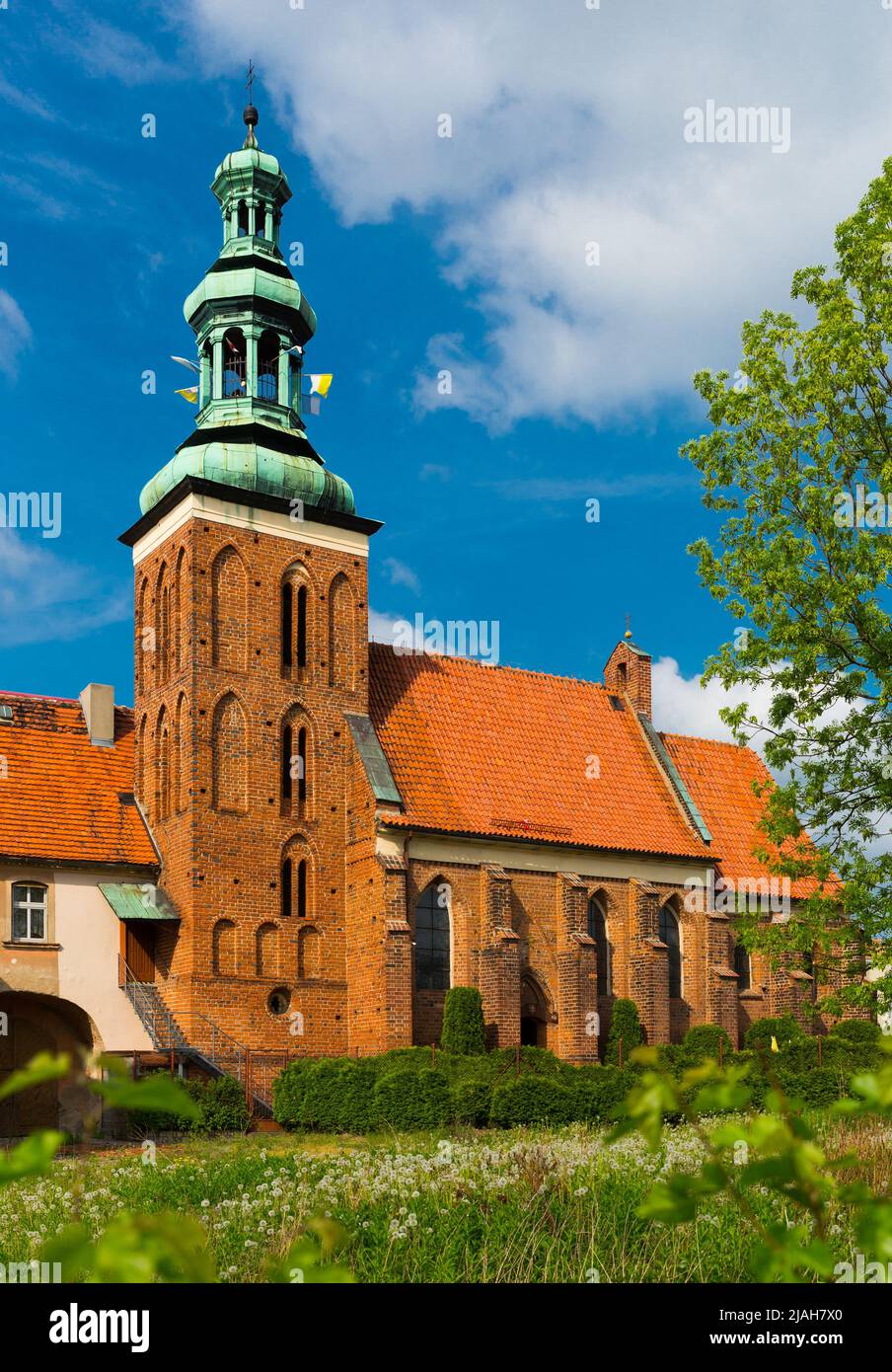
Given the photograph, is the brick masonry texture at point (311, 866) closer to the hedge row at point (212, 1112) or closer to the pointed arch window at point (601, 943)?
the pointed arch window at point (601, 943)

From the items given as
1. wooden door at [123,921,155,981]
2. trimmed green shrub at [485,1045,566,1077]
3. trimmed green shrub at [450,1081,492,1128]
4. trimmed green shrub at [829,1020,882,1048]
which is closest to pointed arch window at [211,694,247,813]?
wooden door at [123,921,155,981]

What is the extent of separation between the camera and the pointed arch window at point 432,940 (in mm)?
31891

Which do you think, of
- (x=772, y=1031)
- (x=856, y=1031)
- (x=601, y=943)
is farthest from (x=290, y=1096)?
(x=856, y=1031)

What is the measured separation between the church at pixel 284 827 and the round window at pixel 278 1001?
0.03 meters

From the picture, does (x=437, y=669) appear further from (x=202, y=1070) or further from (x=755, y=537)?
(x=755, y=537)

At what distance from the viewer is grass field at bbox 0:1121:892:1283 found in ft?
28.7

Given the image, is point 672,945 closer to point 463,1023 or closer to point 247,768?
point 463,1023

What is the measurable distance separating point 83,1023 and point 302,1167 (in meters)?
19.0

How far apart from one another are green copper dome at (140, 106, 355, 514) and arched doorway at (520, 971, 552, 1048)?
11994 millimetres

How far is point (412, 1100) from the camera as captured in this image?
25.9 meters

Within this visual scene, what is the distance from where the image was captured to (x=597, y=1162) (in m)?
12.3

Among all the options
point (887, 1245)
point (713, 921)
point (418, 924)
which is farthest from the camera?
point (713, 921)
